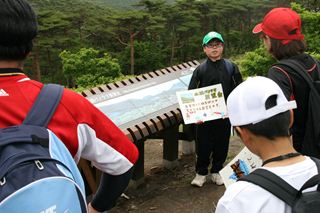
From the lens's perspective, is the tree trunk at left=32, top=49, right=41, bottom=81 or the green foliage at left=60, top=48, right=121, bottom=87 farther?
the tree trunk at left=32, top=49, right=41, bottom=81

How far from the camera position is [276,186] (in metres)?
1.19

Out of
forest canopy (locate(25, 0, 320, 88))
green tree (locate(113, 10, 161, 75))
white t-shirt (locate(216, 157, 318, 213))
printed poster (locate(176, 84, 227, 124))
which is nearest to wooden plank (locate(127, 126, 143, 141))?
printed poster (locate(176, 84, 227, 124))

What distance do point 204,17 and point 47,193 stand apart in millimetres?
35684

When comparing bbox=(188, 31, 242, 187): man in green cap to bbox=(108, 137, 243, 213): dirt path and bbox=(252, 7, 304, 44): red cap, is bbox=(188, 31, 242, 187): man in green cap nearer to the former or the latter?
bbox=(108, 137, 243, 213): dirt path

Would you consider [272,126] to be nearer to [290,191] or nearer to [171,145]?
[290,191]

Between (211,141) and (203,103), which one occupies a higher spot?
(203,103)

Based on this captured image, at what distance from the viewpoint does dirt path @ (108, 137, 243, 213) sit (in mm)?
3627

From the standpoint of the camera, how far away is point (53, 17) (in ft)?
97.2

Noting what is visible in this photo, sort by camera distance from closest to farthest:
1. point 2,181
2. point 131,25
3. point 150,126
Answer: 1. point 2,181
2. point 150,126
3. point 131,25

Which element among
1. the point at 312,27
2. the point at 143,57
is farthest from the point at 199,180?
the point at 143,57

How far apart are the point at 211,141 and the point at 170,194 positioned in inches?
26.4

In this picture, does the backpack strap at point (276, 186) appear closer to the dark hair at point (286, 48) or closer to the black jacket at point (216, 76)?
the dark hair at point (286, 48)

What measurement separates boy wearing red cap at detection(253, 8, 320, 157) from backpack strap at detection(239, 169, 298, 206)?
94 centimetres

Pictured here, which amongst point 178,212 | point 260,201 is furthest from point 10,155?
point 178,212
